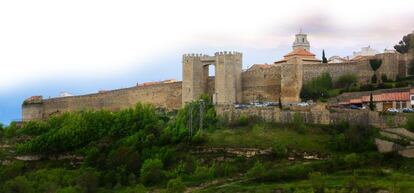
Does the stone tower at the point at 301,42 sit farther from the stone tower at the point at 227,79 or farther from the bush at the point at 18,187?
the bush at the point at 18,187

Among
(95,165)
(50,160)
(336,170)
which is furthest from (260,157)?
(50,160)

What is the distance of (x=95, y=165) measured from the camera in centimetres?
5662

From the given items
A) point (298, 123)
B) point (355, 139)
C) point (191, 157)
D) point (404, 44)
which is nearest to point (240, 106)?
point (298, 123)

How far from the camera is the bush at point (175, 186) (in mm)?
46750

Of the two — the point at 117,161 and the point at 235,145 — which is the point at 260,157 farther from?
Result: the point at 117,161

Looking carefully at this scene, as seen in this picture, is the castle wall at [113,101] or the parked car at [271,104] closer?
the parked car at [271,104]

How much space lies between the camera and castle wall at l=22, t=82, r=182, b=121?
6644cm

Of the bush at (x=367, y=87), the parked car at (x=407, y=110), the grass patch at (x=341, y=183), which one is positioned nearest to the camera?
the grass patch at (x=341, y=183)

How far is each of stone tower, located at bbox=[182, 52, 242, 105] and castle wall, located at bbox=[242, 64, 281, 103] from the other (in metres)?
0.48

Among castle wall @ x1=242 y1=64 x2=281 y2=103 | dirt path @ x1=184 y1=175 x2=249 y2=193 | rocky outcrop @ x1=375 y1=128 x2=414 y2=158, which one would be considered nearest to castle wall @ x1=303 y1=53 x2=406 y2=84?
castle wall @ x1=242 y1=64 x2=281 y2=103

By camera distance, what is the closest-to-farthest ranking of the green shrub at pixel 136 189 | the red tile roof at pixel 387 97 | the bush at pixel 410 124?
the green shrub at pixel 136 189, the bush at pixel 410 124, the red tile roof at pixel 387 97

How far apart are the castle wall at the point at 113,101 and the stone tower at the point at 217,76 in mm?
2283

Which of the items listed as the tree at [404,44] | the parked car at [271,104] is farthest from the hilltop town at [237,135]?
the tree at [404,44]

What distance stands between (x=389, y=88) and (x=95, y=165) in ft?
62.6
